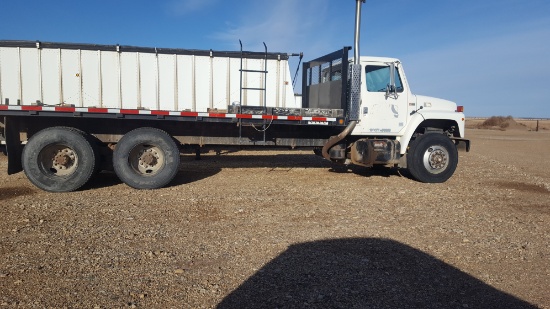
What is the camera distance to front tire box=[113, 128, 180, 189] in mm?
7578

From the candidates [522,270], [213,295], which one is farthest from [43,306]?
[522,270]

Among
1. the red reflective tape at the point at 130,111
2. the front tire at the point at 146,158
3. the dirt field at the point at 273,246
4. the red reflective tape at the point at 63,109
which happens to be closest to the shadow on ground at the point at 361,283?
the dirt field at the point at 273,246

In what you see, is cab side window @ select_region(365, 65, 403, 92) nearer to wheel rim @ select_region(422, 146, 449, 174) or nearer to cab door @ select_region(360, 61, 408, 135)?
cab door @ select_region(360, 61, 408, 135)

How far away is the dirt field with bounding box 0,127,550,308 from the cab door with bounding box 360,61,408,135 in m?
1.40

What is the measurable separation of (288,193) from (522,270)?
4116mm

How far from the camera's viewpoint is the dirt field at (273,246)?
3480 mm

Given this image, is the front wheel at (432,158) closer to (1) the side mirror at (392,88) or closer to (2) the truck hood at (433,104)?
(2) the truck hood at (433,104)

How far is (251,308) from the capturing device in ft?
10.6

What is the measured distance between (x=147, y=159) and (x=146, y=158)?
3 centimetres

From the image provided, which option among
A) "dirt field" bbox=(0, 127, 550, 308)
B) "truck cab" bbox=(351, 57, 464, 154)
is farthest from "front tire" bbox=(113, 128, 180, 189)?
"truck cab" bbox=(351, 57, 464, 154)

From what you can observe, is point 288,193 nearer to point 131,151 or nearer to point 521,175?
point 131,151

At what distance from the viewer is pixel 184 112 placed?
7750mm

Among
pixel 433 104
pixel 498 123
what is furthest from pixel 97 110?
pixel 498 123

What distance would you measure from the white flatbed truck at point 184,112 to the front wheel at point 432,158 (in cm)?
2
